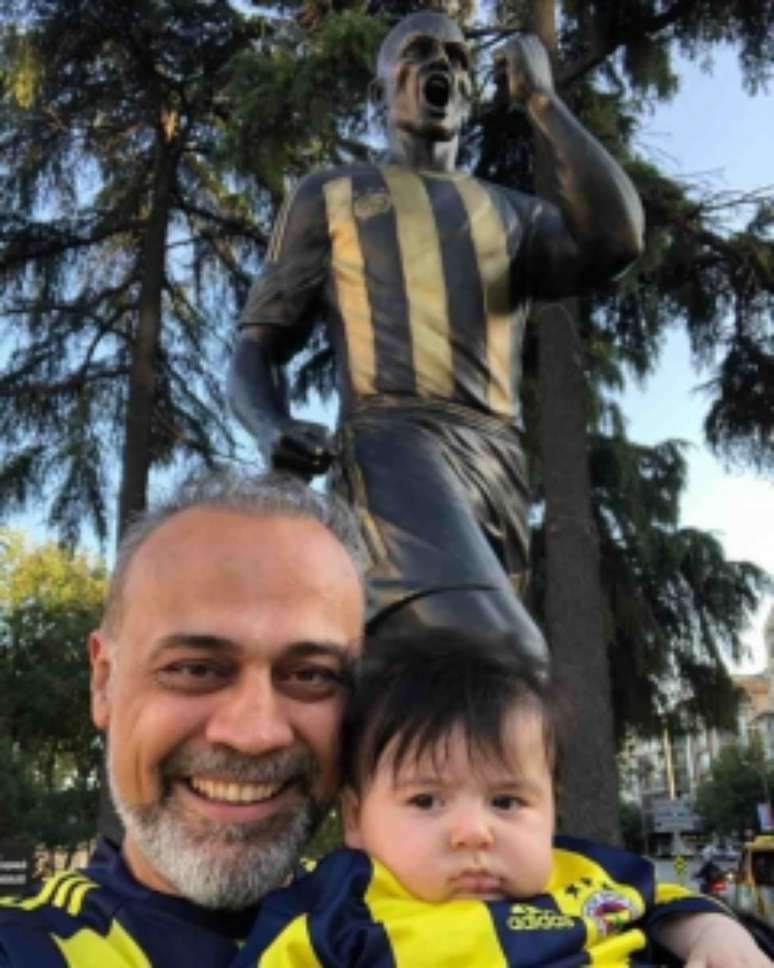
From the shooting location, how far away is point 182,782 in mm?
1490

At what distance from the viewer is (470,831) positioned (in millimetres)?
1422

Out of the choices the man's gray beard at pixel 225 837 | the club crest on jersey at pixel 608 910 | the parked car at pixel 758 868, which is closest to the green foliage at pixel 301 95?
the man's gray beard at pixel 225 837

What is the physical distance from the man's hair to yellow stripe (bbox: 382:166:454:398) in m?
1.16

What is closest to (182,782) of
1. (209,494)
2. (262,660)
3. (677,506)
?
(262,660)

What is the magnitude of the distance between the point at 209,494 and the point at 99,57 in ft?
41.2

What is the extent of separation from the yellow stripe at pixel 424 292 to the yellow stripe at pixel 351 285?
0.11 metres

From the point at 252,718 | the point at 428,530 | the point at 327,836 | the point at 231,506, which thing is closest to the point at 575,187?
the point at 428,530

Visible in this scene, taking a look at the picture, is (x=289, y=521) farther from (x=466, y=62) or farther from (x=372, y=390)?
(x=466, y=62)

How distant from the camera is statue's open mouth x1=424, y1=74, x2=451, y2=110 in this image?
127 inches

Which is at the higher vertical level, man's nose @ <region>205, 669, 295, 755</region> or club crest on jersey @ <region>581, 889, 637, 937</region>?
man's nose @ <region>205, 669, 295, 755</region>

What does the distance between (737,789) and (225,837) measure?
59.5m

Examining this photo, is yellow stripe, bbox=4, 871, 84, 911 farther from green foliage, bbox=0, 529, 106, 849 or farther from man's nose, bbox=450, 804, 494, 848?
green foliage, bbox=0, 529, 106, 849

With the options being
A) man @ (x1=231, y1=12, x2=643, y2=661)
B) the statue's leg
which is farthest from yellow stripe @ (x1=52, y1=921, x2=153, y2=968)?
man @ (x1=231, y1=12, x2=643, y2=661)

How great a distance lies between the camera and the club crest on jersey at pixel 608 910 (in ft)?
4.55
